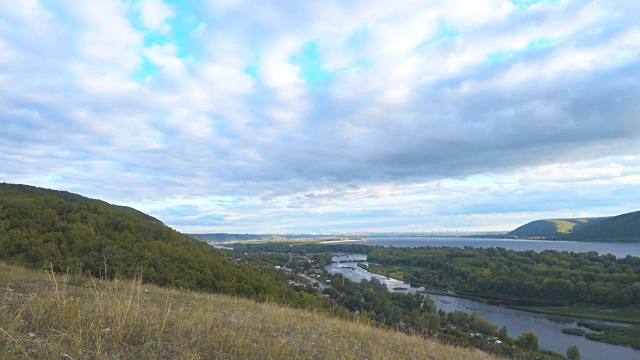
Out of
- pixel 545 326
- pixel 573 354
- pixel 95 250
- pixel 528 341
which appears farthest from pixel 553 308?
pixel 95 250

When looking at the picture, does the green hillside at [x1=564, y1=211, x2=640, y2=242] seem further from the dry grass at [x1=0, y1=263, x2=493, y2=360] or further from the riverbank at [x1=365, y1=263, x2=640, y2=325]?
the dry grass at [x1=0, y1=263, x2=493, y2=360]

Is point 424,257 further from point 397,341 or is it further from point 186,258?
point 397,341

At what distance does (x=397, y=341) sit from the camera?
27.1ft

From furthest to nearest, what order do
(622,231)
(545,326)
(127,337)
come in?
(622,231) < (545,326) < (127,337)

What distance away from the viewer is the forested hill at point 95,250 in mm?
19594

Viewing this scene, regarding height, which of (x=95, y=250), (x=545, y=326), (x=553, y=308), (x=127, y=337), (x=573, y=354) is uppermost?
(x=127, y=337)

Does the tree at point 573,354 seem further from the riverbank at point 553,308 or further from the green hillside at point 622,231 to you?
the green hillside at point 622,231

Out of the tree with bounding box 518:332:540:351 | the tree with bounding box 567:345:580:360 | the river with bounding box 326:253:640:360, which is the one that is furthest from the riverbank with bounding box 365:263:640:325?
the tree with bounding box 518:332:540:351

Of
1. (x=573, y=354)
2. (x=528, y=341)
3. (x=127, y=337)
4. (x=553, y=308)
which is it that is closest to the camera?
(x=127, y=337)

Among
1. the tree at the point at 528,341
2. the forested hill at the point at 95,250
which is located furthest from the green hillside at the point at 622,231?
the forested hill at the point at 95,250

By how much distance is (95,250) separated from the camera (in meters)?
22.7

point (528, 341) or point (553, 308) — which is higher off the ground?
point (528, 341)

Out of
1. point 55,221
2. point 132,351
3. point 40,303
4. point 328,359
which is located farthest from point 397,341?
point 55,221

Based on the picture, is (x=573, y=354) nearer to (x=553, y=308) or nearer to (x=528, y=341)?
(x=528, y=341)
